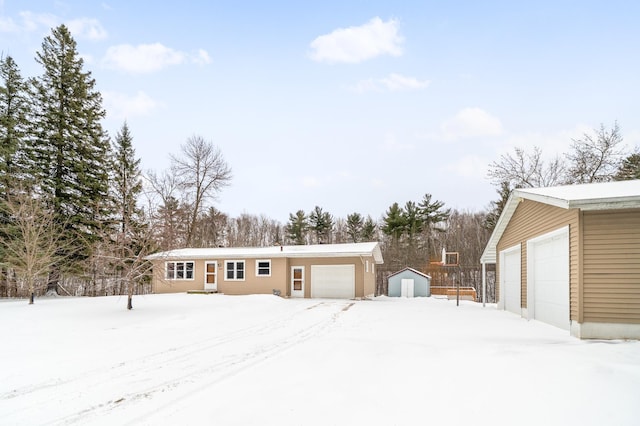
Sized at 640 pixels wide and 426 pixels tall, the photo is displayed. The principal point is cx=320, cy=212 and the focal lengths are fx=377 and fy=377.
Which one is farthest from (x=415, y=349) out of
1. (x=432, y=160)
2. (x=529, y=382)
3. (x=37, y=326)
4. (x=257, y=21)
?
(x=432, y=160)

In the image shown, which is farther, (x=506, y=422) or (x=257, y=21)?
(x=257, y=21)

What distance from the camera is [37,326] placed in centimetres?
1001

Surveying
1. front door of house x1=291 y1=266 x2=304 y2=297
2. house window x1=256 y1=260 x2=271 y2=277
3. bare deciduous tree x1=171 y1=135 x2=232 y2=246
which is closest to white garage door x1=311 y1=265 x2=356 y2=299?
front door of house x1=291 y1=266 x2=304 y2=297

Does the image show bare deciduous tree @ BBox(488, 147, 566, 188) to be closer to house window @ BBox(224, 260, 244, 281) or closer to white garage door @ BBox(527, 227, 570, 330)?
white garage door @ BBox(527, 227, 570, 330)

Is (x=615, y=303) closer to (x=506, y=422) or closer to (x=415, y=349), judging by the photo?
(x=415, y=349)

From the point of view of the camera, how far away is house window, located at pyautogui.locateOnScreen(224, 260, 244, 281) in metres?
21.3

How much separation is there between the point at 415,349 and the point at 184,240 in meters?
25.9

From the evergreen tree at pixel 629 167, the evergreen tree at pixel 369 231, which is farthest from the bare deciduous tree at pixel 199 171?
the evergreen tree at pixel 629 167

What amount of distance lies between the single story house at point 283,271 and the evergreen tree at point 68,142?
231 inches

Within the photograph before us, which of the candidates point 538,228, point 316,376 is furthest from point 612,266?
point 316,376

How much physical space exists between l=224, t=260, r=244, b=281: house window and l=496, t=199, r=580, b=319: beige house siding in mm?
13280

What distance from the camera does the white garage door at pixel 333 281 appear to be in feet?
66.9

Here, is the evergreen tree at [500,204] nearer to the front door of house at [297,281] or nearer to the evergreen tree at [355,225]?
the evergreen tree at [355,225]

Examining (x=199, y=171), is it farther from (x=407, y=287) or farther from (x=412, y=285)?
(x=412, y=285)
